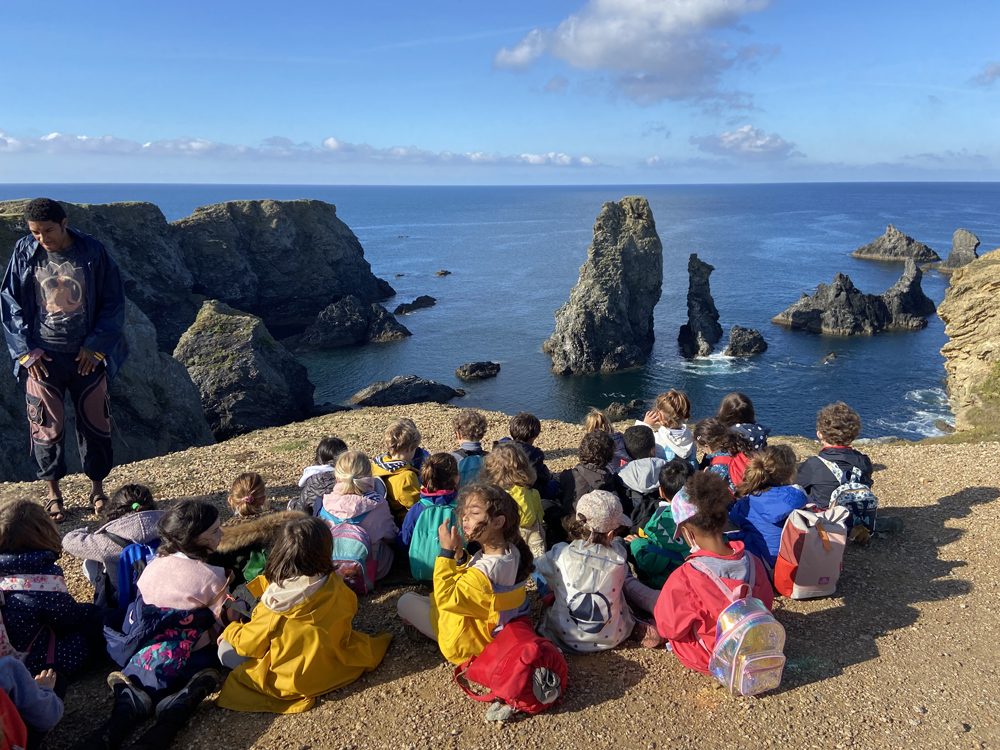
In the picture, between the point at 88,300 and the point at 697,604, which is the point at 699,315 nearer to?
the point at 88,300

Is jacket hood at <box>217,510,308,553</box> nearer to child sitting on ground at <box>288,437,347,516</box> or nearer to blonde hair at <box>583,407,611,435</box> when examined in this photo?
child sitting on ground at <box>288,437,347,516</box>

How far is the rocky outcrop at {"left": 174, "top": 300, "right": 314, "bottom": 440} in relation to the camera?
32844 millimetres

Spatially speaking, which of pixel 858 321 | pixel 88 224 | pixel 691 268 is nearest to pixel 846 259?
pixel 858 321

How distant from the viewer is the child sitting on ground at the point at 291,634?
4.30m

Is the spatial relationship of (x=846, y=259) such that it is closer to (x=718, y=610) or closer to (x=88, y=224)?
(x=88, y=224)

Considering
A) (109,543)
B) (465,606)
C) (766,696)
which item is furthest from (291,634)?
(766,696)

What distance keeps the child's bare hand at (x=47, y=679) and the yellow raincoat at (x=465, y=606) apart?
257cm

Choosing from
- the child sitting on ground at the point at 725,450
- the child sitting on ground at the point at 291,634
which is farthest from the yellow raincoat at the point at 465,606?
the child sitting on ground at the point at 725,450

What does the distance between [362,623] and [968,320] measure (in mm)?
20434

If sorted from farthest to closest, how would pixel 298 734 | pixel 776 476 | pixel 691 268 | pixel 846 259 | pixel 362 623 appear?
pixel 846 259
pixel 691 268
pixel 776 476
pixel 362 623
pixel 298 734

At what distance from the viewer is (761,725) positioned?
171 inches

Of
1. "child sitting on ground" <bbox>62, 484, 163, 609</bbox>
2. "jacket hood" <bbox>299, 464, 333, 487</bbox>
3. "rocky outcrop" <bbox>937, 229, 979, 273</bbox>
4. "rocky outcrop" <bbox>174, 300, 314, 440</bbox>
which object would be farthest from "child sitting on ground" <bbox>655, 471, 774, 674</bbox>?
"rocky outcrop" <bbox>937, 229, 979, 273</bbox>

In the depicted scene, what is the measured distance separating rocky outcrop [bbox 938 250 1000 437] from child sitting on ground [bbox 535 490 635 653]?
54.1ft

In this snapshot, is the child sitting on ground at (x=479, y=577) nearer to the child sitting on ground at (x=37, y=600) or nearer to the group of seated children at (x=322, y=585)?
the group of seated children at (x=322, y=585)
